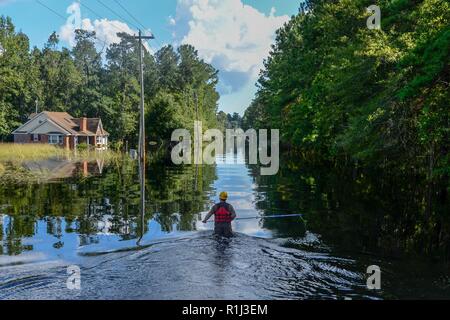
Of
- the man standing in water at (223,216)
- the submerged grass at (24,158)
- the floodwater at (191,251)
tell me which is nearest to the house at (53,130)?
the submerged grass at (24,158)

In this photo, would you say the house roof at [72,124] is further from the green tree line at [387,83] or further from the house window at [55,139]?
the green tree line at [387,83]

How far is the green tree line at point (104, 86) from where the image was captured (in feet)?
217

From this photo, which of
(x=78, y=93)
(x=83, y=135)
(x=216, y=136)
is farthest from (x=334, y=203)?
(x=216, y=136)

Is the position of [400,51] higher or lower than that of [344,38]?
lower

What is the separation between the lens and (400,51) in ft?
62.0

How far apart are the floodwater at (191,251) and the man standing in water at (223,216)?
1.14 ft

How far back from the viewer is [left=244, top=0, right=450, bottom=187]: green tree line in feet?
41.9

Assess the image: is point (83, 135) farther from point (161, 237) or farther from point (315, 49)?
point (161, 237)

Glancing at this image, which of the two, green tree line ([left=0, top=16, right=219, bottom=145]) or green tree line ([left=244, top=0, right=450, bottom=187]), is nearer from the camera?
green tree line ([left=244, top=0, right=450, bottom=187])

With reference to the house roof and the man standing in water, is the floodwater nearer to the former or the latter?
the man standing in water

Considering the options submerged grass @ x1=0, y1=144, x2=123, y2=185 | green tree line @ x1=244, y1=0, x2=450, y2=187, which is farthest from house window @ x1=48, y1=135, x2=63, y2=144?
green tree line @ x1=244, y1=0, x2=450, y2=187

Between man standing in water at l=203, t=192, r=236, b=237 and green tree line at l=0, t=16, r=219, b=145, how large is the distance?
52.5 metres

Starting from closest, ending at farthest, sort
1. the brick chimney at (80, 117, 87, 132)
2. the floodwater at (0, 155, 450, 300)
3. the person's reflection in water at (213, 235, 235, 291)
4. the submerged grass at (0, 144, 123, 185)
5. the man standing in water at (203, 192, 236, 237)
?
the floodwater at (0, 155, 450, 300) < the person's reflection in water at (213, 235, 235, 291) < the man standing in water at (203, 192, 236, 237) < the submerged grass at (0, 144, 123, 185) < the brick chimney at (80, 117, 87, 132)
